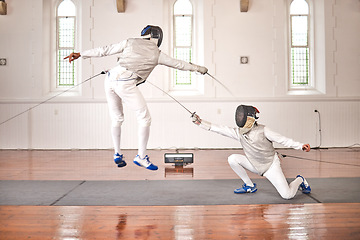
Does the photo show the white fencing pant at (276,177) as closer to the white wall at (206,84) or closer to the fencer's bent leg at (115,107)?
the fencer's bent leg at (115,107)

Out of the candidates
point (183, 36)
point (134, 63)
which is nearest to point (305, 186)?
point (134, 63)

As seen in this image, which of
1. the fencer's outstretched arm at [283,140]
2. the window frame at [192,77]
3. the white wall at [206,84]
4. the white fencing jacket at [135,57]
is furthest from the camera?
the window frame at [192,77]

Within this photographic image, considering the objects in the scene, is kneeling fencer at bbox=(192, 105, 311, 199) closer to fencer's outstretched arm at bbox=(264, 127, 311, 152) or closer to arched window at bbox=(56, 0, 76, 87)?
fencer's outstretched arm at bbox=(264, 127, 311, 152)

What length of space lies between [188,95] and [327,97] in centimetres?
296

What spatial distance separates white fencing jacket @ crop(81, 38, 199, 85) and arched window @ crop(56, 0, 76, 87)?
4.81 metres

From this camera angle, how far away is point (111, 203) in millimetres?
2783

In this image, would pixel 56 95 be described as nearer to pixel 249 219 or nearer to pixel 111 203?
pixel 111 203

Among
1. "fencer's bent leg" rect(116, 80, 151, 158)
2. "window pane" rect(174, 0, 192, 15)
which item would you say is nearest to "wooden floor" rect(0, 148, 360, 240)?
"fencer's bent leg" rect(116, 80, 151, 158)

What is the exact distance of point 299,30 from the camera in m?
8.09

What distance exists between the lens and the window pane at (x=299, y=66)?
26.5 ft

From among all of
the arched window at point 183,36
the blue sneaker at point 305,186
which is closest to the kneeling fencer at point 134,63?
the blue sneaker at point 305,186

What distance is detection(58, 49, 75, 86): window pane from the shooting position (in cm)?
805

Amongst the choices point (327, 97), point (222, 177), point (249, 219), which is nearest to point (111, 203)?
point (249, 219)

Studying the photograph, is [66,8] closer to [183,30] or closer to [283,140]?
[183,30]
